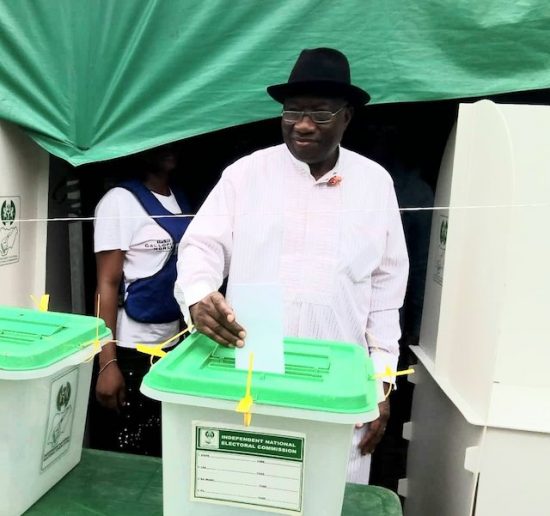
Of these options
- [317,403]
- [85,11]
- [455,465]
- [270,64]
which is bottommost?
[455,465]

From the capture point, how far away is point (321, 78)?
132 centimetres

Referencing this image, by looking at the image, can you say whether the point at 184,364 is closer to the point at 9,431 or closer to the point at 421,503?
the point at 9,431

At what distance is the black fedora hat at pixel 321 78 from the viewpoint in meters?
1.33

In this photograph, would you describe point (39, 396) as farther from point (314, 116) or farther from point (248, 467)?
point (314, 116)

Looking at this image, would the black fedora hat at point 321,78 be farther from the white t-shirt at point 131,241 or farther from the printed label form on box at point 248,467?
the printed label form on box at point 248,467

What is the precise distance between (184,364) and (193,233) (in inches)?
21.2

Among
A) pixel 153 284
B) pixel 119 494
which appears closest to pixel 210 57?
pixel 153 284

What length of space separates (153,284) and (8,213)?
1.51 feet

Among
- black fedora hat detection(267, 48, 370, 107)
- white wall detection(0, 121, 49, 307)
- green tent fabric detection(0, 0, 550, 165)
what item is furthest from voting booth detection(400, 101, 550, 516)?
white wall detection(0, 121, 49, 307)

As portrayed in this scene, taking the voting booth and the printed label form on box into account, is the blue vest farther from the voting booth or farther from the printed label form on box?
the printed label form on box

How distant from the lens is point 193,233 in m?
1.37

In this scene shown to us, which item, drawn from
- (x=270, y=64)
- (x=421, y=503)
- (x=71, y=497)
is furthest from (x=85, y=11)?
(x=421, y=503)

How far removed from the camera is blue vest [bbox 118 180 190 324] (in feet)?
5.68

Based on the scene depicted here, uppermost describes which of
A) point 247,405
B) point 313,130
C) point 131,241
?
point 313,130
